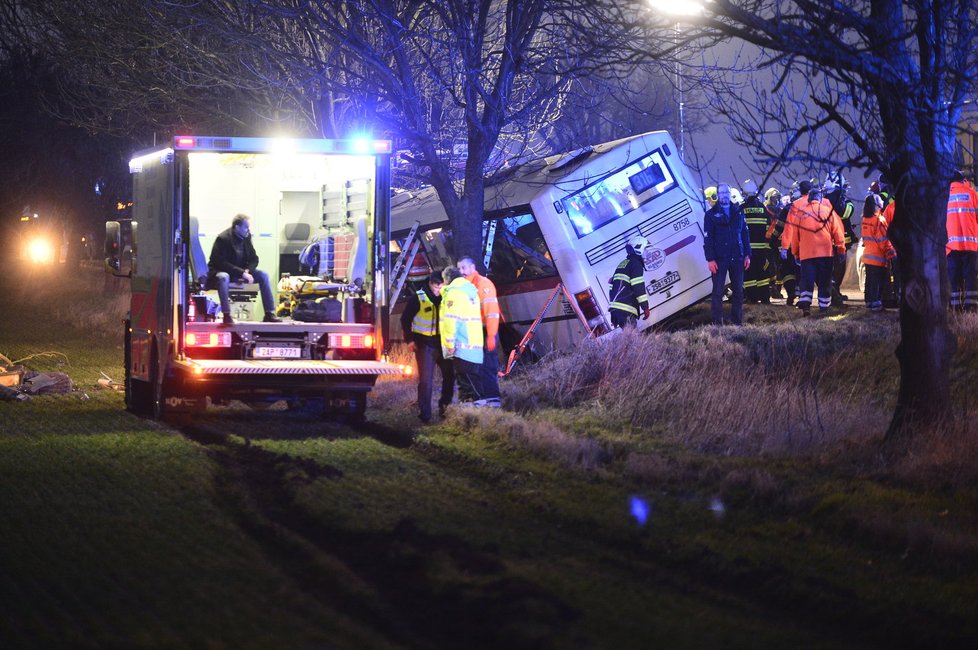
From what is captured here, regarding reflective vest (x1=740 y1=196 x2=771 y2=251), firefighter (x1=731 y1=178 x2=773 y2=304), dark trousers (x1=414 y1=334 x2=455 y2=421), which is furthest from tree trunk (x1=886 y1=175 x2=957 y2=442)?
reflective vest (x1=740 y1=196 x2=771 y2=251)

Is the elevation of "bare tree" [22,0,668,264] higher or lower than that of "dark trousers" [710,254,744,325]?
higher

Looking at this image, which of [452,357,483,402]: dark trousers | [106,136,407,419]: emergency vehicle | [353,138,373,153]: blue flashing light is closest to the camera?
[106,136,407,419]: emergency vehicle

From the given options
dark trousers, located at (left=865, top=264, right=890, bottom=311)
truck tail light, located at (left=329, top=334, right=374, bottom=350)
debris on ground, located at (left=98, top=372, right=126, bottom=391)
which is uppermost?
dark trousers, located at (left=865, top=264, right=890, bottom=311)

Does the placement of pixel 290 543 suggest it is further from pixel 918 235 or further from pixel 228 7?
pixel 228 7

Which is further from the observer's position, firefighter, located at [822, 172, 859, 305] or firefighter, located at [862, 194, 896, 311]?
firefighter, located at [822, 172, 859, 305]

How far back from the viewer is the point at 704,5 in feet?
29.1

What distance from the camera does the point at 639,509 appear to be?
8492mm

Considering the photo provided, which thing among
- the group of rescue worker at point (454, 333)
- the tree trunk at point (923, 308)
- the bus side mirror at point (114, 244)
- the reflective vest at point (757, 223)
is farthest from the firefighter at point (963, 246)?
the bus side mirror at point (114, 244)

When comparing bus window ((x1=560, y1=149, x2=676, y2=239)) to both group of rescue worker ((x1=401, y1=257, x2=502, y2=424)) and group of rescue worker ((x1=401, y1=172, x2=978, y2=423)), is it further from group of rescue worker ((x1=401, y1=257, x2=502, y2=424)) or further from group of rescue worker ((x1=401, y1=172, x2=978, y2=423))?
group of rescue worker ((x1=401, y1=257, x2=502, y2=424))

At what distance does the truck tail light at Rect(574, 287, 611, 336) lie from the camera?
53.7ft

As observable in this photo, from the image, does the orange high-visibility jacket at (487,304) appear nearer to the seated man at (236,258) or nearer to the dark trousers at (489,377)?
the dark trousers at (489,377)

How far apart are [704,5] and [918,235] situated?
8.51 feet

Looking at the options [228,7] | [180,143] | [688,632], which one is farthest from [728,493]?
[228,7]

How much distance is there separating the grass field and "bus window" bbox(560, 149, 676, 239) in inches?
114
